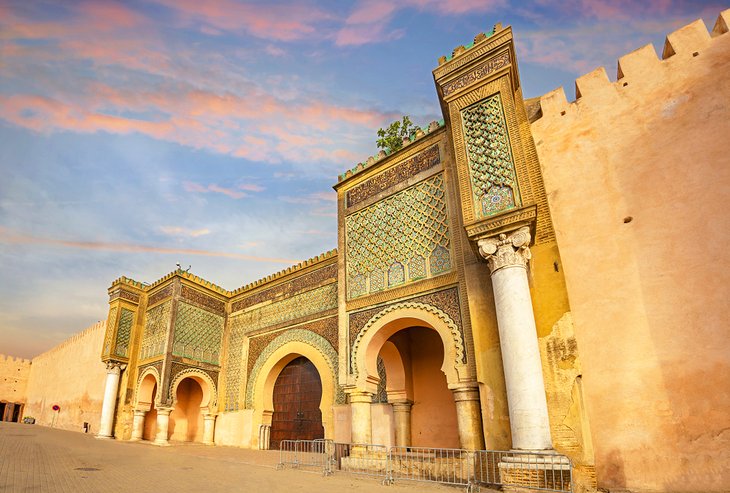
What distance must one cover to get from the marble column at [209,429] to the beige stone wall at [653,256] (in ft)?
35.6

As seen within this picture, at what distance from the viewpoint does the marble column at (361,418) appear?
7230mm

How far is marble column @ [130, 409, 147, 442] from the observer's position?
12805mm

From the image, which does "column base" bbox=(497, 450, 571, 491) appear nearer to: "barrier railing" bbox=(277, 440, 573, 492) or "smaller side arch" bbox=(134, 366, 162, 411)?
"barrier railing" bbox=(277, 440, 573, 492)

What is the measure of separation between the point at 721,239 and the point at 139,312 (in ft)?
53.2

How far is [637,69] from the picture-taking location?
6473 millimetres

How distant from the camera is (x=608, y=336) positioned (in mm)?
5484

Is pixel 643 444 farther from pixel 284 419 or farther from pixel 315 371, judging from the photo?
pixel 284 419

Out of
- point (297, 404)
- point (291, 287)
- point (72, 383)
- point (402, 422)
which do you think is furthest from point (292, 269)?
point (72, 383)

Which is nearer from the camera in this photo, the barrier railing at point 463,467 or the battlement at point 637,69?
the barrier railing at point 463,467

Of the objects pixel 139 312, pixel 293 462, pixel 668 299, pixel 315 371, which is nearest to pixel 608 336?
pixel 668 299

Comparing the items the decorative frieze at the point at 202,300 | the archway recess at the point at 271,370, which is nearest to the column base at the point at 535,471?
the archway recess at the point at 271,370

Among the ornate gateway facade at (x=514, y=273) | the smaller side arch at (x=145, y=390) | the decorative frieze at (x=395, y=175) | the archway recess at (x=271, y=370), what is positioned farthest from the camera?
the smaller side arch at (x=145, y=390)

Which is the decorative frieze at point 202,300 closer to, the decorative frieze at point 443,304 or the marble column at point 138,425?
the marble column at point 138,425

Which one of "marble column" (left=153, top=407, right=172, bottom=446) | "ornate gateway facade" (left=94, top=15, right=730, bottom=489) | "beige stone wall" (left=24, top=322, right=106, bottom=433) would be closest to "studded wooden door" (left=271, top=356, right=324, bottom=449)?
"ornate gateway facade" (left=94, top=15, right=730, bottom=489)
